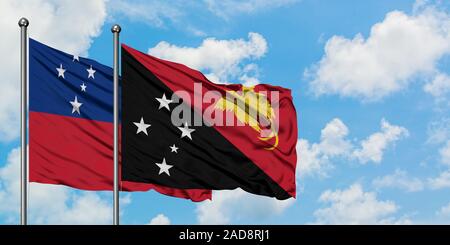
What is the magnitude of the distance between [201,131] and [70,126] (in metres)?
2.72

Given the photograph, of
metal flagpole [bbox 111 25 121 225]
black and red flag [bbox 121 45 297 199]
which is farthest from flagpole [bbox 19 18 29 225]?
black and red flag [bbox 121 45 297 199]

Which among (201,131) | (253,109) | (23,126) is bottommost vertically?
(23,126)

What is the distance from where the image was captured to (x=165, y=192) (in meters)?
15.2

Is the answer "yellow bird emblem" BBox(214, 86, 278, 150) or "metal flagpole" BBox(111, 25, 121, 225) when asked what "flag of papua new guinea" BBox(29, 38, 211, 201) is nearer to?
"metal flagpole" BBox(111, 25, 121, 225)

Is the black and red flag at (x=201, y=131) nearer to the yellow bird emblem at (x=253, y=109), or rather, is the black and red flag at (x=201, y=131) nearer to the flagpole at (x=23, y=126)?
the yellow bird emblem at (x=253, y=109)

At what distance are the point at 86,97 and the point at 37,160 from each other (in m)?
1.71

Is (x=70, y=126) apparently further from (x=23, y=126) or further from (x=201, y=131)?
(x=201, y=131)

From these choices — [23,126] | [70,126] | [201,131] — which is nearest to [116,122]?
[70,126]

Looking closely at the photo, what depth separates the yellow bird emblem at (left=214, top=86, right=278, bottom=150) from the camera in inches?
650

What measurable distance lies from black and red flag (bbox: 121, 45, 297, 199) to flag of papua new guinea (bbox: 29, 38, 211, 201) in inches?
18.0

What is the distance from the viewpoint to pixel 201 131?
623 inches

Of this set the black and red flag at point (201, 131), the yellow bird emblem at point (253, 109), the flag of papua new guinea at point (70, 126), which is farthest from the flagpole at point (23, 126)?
the yellow bird emblem at point (253, 109)

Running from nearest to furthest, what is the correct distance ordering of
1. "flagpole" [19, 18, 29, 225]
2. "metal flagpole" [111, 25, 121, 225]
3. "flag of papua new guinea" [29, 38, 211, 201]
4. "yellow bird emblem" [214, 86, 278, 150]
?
1. "flagpole" [19, 18, 29, 225]
2. "metal flagpole" [111, 25, 121, 225]
3. "flag of papua new guinea" [29, 38, 211, 201]
4. "yellow bird emblem" [214, 86, 278, 150]
